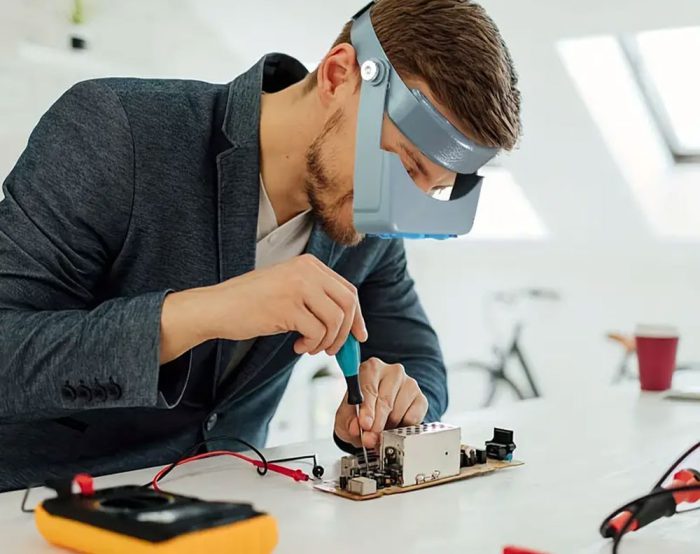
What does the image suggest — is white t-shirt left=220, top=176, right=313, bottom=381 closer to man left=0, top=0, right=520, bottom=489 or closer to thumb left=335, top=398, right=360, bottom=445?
man left=0, top=0, right=520, bottom=489

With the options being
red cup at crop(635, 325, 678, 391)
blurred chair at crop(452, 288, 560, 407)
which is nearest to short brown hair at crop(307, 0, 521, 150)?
red cup at crop(635, 325, 678, 391)

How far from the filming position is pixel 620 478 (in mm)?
→ 1215

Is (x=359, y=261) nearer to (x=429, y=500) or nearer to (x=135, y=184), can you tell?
(x=135, y=184)

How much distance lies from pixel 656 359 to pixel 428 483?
3.39 feet

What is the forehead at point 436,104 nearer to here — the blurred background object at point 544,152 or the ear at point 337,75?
the ear at point 337,75

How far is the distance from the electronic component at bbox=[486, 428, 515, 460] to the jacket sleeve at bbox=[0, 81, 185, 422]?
46cm

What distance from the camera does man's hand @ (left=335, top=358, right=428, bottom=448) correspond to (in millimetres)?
1272

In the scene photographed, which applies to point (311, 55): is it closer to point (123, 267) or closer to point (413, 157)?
point (123, 267)

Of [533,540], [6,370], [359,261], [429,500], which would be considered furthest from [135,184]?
[533,540]

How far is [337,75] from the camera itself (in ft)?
4.50

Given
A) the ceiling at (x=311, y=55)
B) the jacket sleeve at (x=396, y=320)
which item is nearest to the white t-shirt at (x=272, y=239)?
the jacket sleeve at (x=396, y=320)

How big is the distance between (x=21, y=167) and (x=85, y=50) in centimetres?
192

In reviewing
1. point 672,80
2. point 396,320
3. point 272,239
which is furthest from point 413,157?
point 672,80

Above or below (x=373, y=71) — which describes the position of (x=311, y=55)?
above
